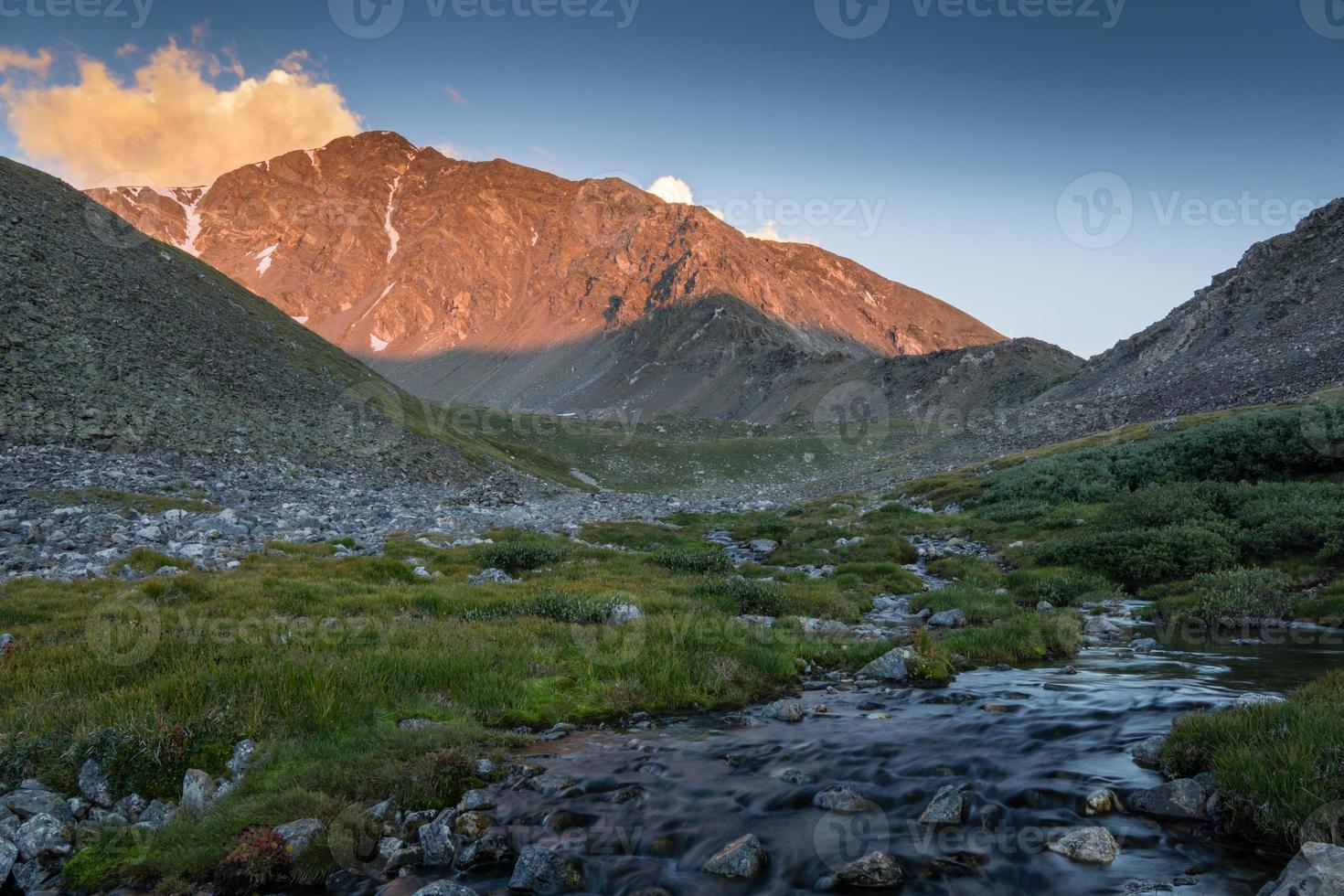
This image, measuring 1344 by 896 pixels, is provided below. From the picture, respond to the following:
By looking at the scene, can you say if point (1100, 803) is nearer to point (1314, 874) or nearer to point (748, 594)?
point (1314, 874)

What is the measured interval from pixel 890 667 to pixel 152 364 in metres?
48.8

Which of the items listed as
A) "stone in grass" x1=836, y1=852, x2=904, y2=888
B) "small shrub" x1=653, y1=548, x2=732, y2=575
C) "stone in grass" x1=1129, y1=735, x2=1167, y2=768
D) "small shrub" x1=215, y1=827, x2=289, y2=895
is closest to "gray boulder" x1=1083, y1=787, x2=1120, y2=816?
"stone in grass" x1=1129, y1=735, x2=1167, y2=768

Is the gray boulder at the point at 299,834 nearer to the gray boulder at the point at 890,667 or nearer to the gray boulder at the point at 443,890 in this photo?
the gray boulder at the point at 443,890

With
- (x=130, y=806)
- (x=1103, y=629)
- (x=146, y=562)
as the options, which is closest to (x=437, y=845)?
(x=130, y=806)

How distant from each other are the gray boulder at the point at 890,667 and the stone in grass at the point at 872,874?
5618 mm

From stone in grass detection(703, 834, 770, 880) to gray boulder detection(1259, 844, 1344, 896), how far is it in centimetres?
358

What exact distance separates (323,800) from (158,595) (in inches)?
360

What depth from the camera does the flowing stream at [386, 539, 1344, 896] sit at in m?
5.47

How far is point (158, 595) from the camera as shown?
42.0ft

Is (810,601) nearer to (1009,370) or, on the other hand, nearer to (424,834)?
(424,834)

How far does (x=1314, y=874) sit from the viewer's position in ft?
14.4

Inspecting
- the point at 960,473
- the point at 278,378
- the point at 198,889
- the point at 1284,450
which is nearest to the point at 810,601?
the point at 198,889

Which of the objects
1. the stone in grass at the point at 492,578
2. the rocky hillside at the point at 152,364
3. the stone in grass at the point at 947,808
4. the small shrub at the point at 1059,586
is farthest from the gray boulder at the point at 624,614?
the rocky hillside at the point at 152,364

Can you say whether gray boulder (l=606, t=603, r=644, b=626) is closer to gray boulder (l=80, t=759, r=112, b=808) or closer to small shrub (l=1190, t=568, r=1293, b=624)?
gray boulder (l=80, t=759, r=112, b=808)
